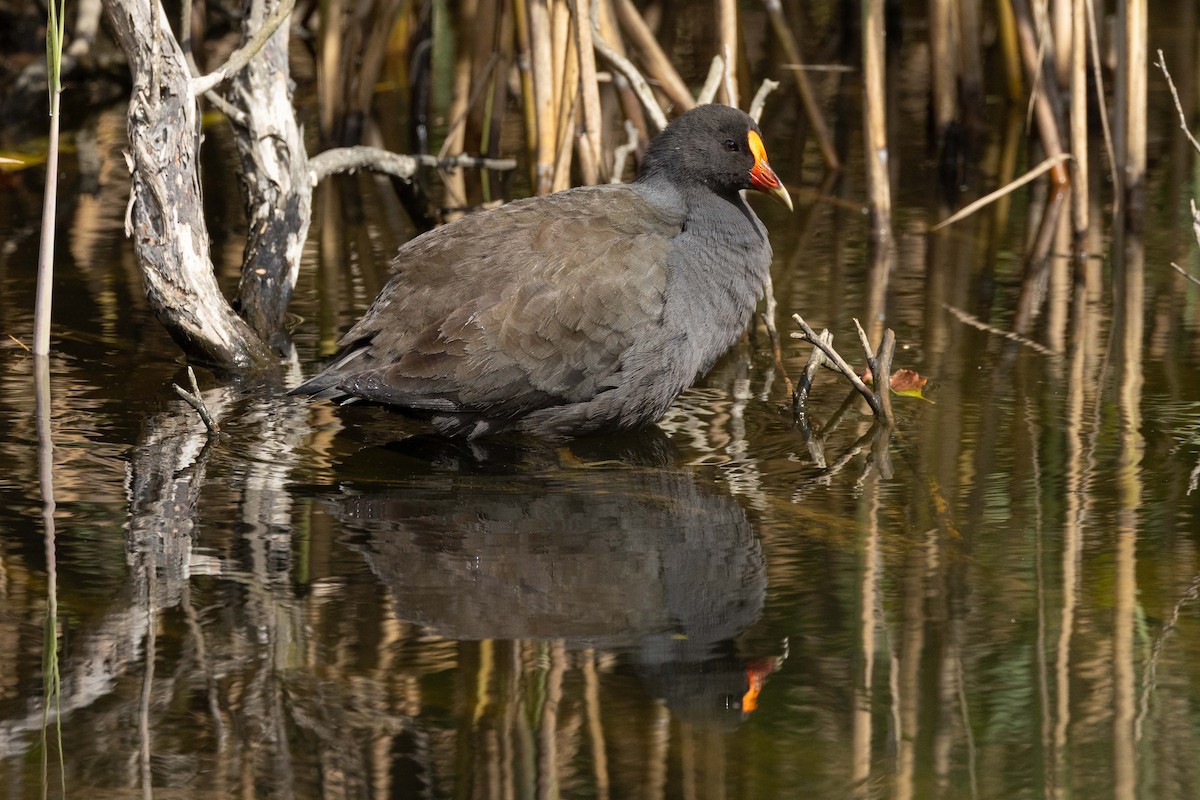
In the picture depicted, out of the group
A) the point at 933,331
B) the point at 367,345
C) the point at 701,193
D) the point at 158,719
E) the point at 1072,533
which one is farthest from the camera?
the point at 933,331

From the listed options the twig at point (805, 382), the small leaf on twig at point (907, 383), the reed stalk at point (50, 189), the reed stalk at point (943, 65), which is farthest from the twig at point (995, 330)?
the reed stalk at point (50, 189)

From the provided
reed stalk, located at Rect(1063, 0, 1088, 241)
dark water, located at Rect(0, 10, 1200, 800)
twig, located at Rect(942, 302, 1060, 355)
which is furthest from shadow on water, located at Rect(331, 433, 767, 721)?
reed stalk, located at Rect(1063, 0, 1088, 241)

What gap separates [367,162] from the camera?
6.08m

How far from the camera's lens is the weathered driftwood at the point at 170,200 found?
4.77 metres

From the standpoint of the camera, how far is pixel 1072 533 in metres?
3.75

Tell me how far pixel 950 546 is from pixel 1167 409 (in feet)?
4.30

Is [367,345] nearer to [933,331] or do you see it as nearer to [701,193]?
[701,193]

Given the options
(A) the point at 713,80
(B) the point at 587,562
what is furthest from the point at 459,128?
(B) the point at 587,562

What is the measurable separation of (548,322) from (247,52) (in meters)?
1.34

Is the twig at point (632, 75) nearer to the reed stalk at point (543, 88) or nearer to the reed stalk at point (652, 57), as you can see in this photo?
the reed stalk at point (543, 88)

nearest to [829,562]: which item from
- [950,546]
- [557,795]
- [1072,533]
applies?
[950,546]

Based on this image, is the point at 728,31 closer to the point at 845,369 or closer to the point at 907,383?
the point at 907,383

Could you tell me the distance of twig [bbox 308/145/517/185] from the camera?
5.73 metres

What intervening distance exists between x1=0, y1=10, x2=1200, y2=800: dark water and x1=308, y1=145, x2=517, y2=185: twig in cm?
55
